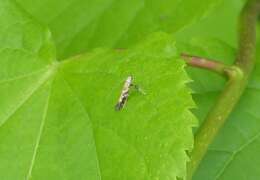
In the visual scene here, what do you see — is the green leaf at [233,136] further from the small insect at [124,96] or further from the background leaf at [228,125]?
the small insect at [124,96]

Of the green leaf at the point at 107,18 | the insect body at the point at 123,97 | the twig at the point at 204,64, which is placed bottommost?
the insect body at the point at 123,97

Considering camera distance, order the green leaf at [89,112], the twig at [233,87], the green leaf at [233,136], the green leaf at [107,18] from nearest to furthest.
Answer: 1. the green leaf at [89,112]
2. the twig at [233,87]
3. the green leaf at [233,136]
4. the green leaf at [107,18]

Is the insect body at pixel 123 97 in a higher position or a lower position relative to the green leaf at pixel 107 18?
lower

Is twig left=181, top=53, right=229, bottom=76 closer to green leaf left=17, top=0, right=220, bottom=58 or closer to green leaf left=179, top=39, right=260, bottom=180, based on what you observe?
green leaf left=179, top=39, right=260, bottom=180

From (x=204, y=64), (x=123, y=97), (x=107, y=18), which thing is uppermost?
(x=107, y=18)

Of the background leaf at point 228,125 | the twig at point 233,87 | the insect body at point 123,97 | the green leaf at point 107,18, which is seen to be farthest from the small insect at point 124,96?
the green leaf at point 107,18

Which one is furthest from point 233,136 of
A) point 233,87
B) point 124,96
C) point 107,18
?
point 107,18

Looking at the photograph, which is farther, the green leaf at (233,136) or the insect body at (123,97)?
the green leaf at (233,136)

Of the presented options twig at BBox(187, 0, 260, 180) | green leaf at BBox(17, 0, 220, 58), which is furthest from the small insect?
green leaf at BBox(17, 0, 220, 58)

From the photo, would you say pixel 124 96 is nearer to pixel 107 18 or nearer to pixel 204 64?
pixel 204 64
